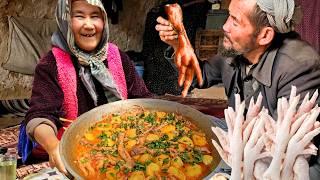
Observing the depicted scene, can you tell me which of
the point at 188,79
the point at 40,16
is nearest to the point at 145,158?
the point at 188,79

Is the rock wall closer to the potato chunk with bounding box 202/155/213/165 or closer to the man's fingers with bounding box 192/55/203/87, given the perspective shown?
the man's fingers with bounding box 192/55/203/87

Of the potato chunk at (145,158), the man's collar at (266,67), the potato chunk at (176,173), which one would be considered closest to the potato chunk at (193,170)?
the potato chunk at (176,173)

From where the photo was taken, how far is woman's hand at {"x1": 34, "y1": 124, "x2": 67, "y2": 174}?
51.3 inches

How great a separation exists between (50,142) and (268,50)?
76 centimetres

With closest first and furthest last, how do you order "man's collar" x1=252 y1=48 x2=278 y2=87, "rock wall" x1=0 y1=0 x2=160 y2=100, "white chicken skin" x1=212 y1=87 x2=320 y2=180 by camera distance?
"white chicken skin" x1=212 y1=87 x2=320 y2=180, "man's collar" x1=252 y1=48 x2=278 y2=87, "rock wall" x1=0 y1=0 x2=160 y2=100

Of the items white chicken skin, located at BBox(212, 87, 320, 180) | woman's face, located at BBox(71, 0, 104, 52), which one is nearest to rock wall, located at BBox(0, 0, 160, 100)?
woman's face, located at BBox(71, 0, 104, 52)

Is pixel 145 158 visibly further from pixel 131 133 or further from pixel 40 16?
pixel 40 16

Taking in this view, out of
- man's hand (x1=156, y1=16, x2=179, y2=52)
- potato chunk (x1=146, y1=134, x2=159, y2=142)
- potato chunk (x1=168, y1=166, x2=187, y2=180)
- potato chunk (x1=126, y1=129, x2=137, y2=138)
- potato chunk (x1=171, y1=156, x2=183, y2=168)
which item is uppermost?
man's hand (x1=156, y1=16, x2=179, y2=52)

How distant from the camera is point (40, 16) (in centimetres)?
234

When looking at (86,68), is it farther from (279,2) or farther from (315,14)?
(315,14)

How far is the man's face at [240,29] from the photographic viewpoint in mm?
1157

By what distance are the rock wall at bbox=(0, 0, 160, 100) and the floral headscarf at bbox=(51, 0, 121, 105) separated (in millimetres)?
156

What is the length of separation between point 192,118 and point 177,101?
0.11m

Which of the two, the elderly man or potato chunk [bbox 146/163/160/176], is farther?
potato chunk [bbox 146/163/160/176]
